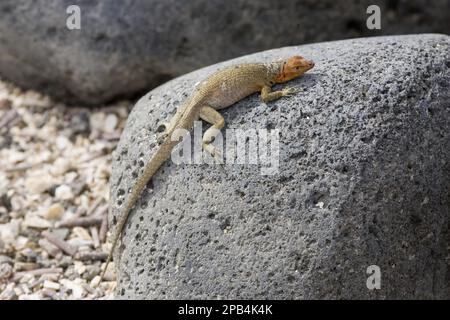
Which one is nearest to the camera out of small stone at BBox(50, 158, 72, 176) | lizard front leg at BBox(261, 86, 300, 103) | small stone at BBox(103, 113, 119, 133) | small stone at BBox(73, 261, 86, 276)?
lizard front leg at BBox(261, 86, 300, 103)

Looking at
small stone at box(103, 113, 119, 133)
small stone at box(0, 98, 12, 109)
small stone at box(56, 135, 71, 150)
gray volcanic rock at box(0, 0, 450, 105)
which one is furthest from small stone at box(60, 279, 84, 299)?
small stone at box(0, 98, 12, 109)

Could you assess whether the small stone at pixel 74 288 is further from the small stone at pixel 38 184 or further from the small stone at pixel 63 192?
the small stone at pixel 38 184

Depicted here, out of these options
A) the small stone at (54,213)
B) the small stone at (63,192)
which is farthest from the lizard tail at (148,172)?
the small stone at (63,192)

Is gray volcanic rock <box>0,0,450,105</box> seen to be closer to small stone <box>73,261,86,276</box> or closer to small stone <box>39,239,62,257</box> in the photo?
small stone <box>39,239,62,257</box>

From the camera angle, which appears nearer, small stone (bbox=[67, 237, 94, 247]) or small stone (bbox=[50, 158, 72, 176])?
small stone (bbox=[67, 237, 94, 247])

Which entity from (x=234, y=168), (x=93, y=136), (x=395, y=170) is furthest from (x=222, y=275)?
(x=93, y=136)

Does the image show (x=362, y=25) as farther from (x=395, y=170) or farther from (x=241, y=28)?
(x=395, y=170)
